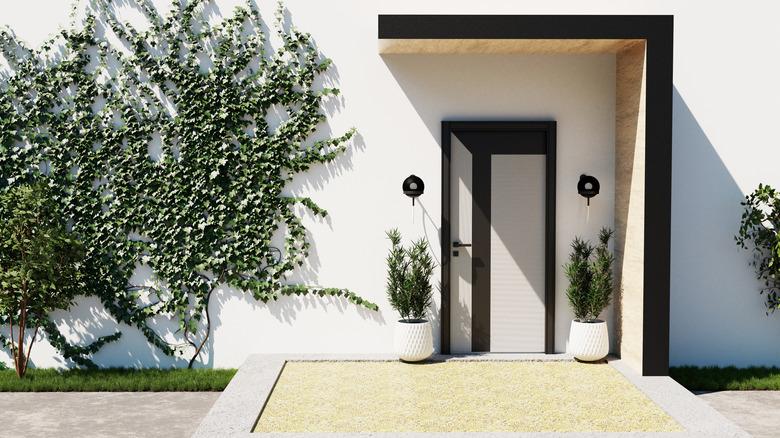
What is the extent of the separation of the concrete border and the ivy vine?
0.85 meters

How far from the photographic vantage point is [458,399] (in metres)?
5.80

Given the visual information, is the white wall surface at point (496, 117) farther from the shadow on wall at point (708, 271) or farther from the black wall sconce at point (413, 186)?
the black wall sconce at point (413, 186)

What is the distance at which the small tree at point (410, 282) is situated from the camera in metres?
6.99

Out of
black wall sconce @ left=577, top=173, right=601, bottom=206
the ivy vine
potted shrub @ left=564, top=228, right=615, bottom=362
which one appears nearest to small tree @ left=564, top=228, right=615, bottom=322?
potted shrub @ left=564, top=228, right=615, bottom=362

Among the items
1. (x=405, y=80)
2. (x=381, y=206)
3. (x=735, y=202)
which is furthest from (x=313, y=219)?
(x=735, y=202)

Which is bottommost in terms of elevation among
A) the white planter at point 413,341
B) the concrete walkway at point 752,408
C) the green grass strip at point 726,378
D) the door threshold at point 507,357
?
the concrete walkway at point 752,408

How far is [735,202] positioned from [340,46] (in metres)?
4.13

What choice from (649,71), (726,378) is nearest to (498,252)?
(649,71)

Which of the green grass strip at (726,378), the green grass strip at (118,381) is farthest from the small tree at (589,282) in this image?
the green grass strip at (118,381)

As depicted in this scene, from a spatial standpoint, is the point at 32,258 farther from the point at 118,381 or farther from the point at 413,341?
the point at 413,341

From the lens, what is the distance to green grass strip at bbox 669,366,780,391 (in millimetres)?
6684

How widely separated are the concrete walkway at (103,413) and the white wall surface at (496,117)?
2.80 feet

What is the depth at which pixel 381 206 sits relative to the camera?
7344 millimetres

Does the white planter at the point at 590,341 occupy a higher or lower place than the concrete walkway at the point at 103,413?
higher
